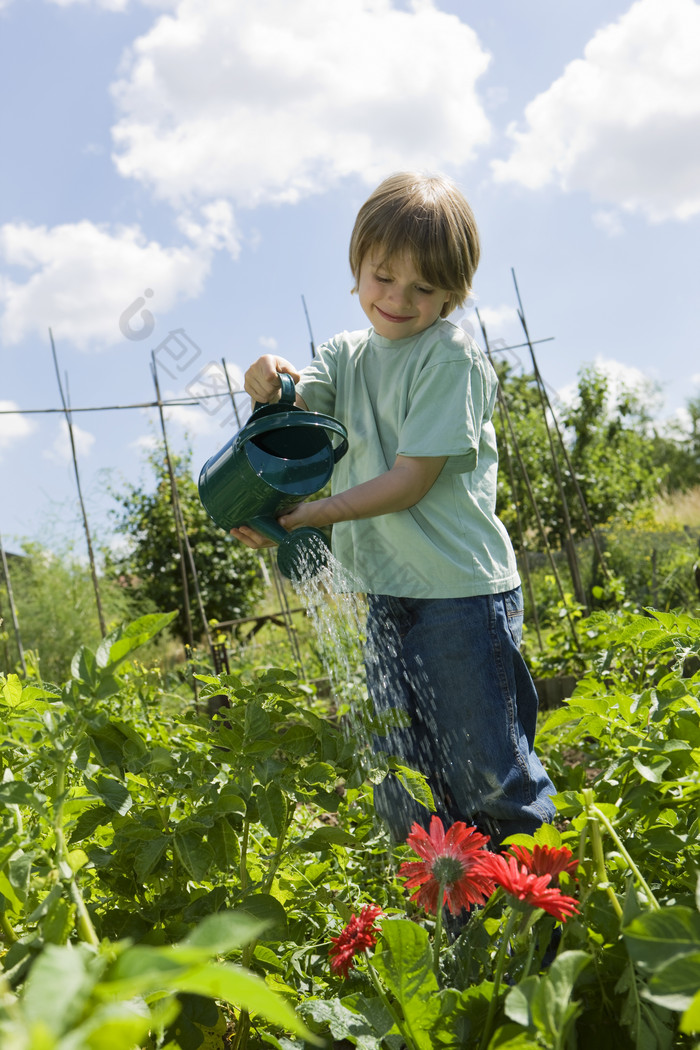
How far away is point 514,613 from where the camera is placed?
1585 millimetres

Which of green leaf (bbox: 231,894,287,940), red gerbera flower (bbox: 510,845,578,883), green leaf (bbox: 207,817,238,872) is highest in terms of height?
green leaf (bbox: 207,817,238,872)

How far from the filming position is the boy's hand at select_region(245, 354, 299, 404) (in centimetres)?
155

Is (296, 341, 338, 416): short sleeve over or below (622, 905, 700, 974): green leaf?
over

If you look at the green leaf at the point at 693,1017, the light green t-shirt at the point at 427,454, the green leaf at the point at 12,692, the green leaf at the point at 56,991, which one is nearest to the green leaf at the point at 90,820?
the green leaf at the point at 12,692

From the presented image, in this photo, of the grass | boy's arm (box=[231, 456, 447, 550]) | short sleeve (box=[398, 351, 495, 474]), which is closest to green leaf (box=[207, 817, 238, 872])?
boy's arm (box=[231, 456, 447, 550])

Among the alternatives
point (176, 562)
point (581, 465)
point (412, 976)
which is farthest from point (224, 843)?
point (581, 465)

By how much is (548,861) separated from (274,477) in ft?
2.90

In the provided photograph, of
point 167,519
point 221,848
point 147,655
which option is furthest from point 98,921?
point 167,519

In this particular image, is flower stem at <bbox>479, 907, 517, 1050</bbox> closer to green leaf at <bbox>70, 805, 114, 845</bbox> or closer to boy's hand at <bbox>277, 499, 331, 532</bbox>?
green leaf at <bbox>70, 805, 114, 845</bbox>

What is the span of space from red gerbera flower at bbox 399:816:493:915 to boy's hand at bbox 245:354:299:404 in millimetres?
945

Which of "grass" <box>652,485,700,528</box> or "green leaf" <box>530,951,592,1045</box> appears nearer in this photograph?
"green leaf" <box>530,951,592,1045</box>

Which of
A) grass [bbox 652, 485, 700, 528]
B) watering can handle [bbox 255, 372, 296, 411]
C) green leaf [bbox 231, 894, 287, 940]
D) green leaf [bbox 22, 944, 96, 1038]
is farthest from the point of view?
grass [bbox 652, 485, 700, 528]

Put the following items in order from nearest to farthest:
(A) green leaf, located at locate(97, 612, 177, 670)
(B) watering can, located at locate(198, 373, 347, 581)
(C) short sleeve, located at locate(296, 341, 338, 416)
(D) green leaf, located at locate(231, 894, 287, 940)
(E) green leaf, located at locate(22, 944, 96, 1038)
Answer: (E) green leaf, located at locate(22, 944, 96, 1038) < (A) green leaf, located at locate(97, 612, 177, 670) < (D) green leaf, located at locate(231, 894, 287, 940) < (B) watering can, located at locate(198, 373, 347, 581) < (C) short sleeve, located at locate(296, 341, 338, 416)

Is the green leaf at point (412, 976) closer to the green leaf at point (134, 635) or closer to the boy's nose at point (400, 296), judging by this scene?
the green leaf at point (134, 635)
